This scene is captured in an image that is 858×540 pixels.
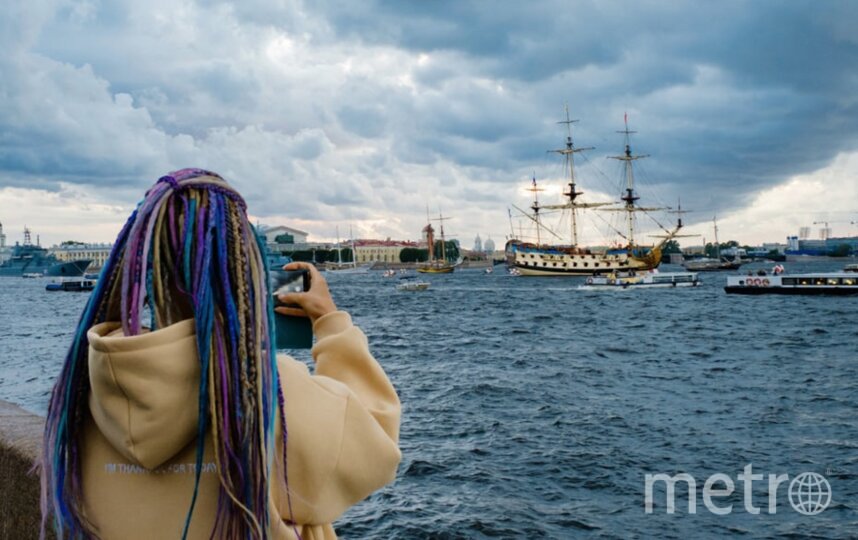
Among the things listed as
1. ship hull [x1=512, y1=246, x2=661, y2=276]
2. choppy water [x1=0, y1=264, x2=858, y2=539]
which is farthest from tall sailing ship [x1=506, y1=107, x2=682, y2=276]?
choppy water [x1=0, y1=264, x2=858, y2=539]

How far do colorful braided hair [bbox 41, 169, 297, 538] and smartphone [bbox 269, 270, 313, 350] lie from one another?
0.25 meters

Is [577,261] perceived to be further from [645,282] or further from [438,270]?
[645,282]

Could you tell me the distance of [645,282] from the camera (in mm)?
62344

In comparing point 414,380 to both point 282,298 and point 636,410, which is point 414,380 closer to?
point 636,410

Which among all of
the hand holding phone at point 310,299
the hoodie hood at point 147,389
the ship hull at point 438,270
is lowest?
the ship hull at point 438,270

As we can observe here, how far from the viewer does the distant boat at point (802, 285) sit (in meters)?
47.5

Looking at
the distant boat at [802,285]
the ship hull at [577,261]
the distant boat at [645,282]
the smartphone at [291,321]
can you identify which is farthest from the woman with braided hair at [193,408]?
the ship hull at [577,261]

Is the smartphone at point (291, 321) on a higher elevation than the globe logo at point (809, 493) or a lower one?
higher

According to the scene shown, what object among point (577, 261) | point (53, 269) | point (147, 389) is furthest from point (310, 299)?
point (53, 269)

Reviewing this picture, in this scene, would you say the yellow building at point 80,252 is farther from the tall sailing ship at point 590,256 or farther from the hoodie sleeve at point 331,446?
the hoodie sleeve at point 331,446

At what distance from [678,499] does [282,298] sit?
342 inches

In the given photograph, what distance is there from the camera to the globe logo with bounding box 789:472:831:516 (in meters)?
8.99

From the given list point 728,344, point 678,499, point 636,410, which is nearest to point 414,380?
point 636,410

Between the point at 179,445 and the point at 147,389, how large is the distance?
0.49 feet
